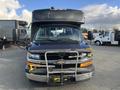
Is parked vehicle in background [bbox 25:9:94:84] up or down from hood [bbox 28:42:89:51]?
down

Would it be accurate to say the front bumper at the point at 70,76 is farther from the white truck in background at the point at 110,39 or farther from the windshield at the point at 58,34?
the white truck in background at the point at 110,39

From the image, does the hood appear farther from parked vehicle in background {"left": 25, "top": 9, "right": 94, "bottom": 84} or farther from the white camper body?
the white camper body

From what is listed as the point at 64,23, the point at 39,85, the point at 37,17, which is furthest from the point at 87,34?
the point at 39,85

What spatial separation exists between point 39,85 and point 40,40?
1.61 m

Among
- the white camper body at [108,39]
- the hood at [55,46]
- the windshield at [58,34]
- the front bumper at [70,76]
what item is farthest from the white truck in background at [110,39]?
the front bumper at [70,76]

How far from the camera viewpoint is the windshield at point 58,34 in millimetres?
9741

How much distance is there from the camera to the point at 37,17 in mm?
11180

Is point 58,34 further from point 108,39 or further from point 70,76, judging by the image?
point 108,39

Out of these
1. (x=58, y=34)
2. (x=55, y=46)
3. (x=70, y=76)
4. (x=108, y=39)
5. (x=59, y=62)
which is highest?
(x=58, y=34)

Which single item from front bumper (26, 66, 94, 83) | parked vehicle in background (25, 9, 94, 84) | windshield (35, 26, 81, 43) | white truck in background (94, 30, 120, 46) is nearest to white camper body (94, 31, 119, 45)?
white truck in background (94, 30, 120, 46)

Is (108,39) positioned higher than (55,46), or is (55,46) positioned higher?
(55,46)

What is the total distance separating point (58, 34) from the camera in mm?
10156

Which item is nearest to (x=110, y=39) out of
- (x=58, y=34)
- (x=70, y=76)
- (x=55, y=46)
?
(x=58, y=34)

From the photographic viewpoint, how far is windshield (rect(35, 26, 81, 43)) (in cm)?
974
